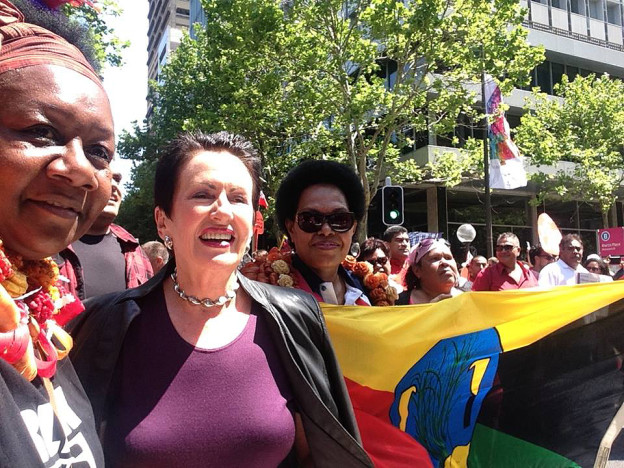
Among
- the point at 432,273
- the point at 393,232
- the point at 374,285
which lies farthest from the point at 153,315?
the point at 393,232

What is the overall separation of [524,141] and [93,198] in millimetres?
20736

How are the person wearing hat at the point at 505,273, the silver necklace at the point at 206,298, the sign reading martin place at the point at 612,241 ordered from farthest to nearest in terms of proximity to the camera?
the sign reading martin place at the point at 612,241
the person wearing hat at the point at 505,273
the silver necklace at the point at 206,298

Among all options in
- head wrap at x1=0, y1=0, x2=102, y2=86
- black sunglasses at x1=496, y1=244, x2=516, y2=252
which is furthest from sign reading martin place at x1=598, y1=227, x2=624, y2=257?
head wrap at x1=0, y1=0, x2=102, y2=86

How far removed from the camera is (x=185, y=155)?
6.91 feet

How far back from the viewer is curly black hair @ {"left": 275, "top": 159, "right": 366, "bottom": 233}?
11.0ft

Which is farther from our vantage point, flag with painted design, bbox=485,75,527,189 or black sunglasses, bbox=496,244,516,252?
flag with painted design, bbox=485,75,527,189

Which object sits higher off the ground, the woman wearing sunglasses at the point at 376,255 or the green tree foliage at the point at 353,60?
the green tree foliage at the point at 353,60

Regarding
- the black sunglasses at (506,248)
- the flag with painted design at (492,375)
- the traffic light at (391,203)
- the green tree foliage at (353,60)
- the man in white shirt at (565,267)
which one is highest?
the green tree foliage at (353,60)

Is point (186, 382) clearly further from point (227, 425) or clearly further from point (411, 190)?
point (411, 190)

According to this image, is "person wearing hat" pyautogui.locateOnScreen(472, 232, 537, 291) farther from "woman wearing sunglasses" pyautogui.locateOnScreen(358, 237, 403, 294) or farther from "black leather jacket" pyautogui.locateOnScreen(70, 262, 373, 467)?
"black leather jacket" pyautogui.locateOnScreen(70, 262, 373, 467)

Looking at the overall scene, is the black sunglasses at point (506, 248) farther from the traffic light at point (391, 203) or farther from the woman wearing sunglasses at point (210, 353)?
the woman wearing sunglasses at point (210, 353)

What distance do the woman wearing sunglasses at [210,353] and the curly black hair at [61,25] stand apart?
626 millimetres

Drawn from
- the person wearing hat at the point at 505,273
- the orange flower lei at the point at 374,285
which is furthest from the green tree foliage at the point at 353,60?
the orange flower lei at the point at 374,285

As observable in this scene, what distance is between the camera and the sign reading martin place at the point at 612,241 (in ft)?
46.9
